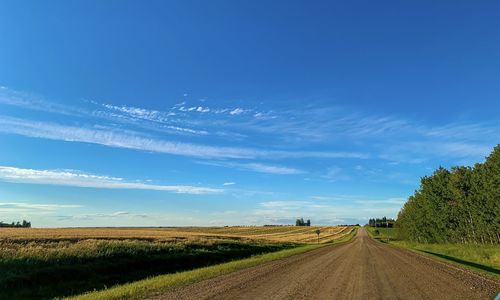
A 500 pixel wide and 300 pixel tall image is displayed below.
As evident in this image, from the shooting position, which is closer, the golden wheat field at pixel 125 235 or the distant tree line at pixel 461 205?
the distant tree line at pixel 461 205

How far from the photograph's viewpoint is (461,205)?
61.2 metres

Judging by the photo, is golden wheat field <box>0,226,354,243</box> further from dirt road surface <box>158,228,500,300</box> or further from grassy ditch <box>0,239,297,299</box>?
dirt road surface <box>158,228,500,300</box>

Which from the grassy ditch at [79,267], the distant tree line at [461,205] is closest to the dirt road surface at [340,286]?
the grassy ditch at [79,267]

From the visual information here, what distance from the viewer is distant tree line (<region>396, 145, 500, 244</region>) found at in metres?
49.4

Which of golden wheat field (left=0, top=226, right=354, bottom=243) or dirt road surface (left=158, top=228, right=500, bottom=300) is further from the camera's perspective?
golden wheat field (left=0, top=226, right=354, bottom=243)

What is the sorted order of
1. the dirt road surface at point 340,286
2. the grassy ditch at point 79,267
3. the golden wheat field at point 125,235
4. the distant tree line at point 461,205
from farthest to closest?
the golden wheat field at point 125,235 < the distant tree line at point 461,205 < the grassy ditch at point 79,267 < the dirt road surface at point 340,286

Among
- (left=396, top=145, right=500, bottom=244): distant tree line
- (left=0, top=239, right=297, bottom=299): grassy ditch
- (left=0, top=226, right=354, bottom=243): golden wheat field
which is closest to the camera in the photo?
(left=0, top=239, right=297, bottom=299): grassy ditch

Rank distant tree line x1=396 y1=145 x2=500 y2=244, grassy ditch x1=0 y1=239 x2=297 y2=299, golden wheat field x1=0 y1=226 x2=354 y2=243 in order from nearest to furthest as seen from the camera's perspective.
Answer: grassy ditch x1=0 y1=239 x2=297 y2=299 < distant tree line x1=396 y1=145 x2=500 y2=244 < golden wheat field x1=0 y1=226 x2=354 y2=243

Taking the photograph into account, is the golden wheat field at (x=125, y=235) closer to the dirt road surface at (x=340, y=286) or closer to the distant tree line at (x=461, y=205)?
the distant tree line at (x=461, y=205)

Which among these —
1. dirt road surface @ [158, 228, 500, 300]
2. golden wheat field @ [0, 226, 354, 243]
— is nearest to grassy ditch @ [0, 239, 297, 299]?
dirt road surface @ [158, 228, 500, 300]

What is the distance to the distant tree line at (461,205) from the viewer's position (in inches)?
1944

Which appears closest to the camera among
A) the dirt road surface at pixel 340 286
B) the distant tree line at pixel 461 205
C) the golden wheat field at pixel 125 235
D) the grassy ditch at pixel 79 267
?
the dirt road surface at pixel 340 286

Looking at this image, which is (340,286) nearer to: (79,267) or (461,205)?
(79,267)

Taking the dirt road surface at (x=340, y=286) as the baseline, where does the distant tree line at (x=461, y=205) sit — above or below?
above
